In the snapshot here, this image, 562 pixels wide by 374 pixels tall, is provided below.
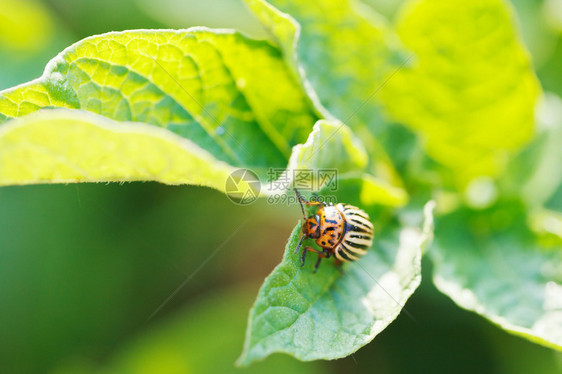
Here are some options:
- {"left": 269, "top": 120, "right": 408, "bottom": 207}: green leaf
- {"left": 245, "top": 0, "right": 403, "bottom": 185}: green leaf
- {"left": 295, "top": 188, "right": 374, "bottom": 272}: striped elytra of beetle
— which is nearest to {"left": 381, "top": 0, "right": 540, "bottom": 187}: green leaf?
{"left": 245, "top": 0, "right": 403, "bottom": 185}: green leaf

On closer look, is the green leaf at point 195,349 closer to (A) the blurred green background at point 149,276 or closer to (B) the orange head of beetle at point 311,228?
(A) the blurred green background at point 149,276

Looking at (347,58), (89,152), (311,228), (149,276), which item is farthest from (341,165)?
(149,276)

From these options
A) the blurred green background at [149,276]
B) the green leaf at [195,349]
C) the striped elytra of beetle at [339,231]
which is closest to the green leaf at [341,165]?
the striped elytra of beetle at [339,231]

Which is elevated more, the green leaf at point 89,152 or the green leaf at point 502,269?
the green leaf at point 89,152

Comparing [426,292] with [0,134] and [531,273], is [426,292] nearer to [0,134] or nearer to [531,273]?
[531,273]

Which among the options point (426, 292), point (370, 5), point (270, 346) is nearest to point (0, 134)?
point (270, 346)
